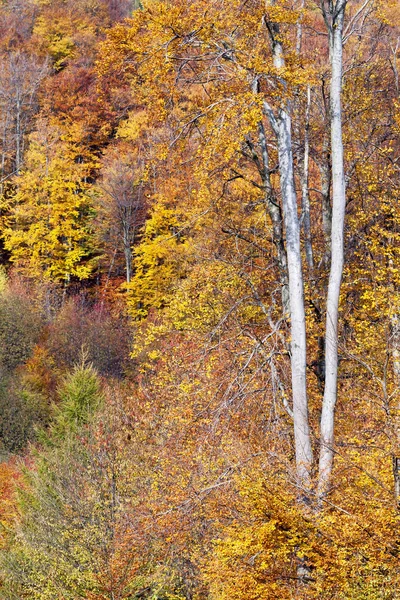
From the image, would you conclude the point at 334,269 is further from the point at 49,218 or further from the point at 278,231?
the point at 49,218

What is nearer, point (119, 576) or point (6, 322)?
point (119, 576)

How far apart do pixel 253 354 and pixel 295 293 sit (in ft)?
3.10

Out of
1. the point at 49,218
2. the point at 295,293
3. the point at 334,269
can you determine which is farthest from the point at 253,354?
the point at 49,218

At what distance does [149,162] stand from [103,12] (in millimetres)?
49033

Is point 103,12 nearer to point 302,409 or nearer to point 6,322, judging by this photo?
point 6,322

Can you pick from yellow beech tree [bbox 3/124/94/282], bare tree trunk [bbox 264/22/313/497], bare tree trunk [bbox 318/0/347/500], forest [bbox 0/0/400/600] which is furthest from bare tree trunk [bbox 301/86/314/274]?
yellow beech tree [bbox 3/124/94/282]

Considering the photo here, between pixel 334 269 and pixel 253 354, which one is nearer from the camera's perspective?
pixel 334 269

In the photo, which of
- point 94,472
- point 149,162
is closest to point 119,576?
point 94,472

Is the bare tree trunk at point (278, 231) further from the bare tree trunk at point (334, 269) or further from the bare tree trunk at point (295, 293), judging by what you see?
the bare tree trunk at point (334, 269)

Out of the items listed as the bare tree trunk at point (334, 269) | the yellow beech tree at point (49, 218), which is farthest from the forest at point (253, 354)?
the yellow beech tree at point (49, 218)

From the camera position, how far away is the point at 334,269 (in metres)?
7.16

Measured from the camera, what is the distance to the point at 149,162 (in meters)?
7.57

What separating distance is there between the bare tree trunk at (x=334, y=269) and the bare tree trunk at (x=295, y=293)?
0.19m

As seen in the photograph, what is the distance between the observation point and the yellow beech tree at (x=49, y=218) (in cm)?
3086
